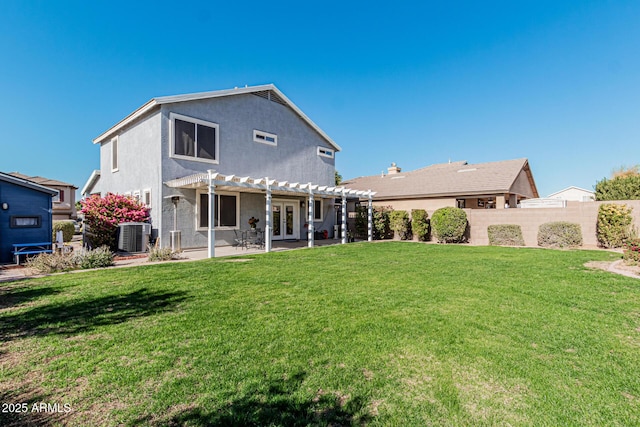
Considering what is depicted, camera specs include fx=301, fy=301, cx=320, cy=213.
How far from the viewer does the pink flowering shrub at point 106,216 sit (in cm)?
1195

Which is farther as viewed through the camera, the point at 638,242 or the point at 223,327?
the point at 638,242

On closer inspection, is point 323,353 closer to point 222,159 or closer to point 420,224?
point 222,159

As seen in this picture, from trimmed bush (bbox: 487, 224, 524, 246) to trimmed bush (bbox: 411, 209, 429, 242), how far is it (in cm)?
318

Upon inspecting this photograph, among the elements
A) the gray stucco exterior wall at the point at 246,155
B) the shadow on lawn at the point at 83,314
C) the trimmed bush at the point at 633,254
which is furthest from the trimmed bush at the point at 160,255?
the trimmed bush at the point at 633,254

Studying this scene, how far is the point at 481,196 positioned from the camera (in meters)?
18.2

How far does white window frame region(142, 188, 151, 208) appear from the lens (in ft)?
43.8

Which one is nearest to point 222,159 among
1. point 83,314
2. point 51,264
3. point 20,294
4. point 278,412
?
point 51,264

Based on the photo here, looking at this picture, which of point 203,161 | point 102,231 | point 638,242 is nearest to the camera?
point 638,242

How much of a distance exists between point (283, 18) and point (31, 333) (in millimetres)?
17461

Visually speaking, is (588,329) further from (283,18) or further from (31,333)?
(283,18)

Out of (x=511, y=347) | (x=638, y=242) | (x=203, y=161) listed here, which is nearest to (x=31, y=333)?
(x=511, y=347)

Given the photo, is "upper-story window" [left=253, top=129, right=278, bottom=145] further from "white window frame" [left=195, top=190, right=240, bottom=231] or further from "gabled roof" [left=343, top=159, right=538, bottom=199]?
"gabled roof" [left=343, top=159, right=538, bottom=199]

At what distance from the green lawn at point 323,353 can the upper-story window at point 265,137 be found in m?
11.1

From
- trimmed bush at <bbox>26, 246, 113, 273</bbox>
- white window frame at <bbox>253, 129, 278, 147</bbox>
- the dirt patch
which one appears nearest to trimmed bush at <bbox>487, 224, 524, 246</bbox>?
the dirt patch
